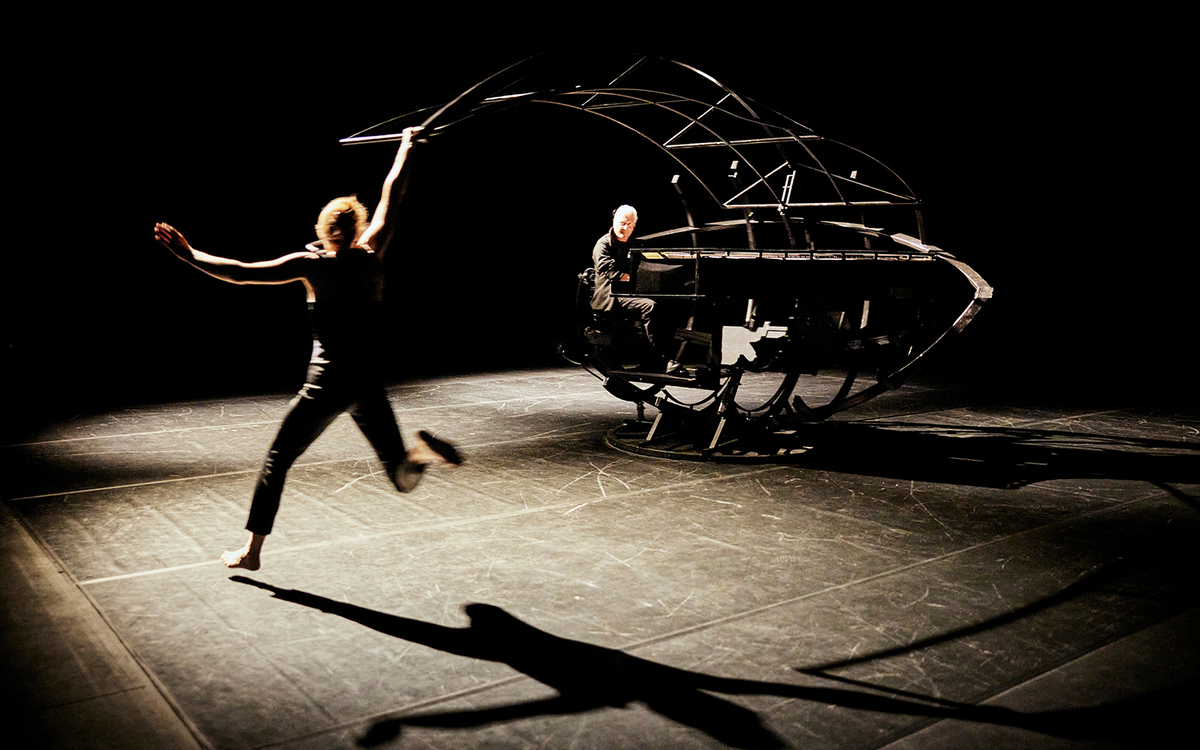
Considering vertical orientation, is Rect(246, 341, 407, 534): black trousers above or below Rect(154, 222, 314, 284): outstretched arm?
below

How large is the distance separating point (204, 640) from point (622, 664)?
1.41m

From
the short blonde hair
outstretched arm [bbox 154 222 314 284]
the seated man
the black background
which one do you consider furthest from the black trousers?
the black background

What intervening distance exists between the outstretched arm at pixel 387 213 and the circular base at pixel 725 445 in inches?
→ 115

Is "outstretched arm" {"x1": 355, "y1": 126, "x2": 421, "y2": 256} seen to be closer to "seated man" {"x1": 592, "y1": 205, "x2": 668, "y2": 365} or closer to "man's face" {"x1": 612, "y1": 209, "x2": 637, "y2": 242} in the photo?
"seated man" {"x1": 592, "y1": 205, "x2": 668, "y2": 365}

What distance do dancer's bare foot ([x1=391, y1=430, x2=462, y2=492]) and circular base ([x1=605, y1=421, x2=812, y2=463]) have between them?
2.63 m

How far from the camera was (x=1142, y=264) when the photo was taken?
11.5m

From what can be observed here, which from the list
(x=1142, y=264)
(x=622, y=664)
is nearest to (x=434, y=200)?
(x=1142, y=264)

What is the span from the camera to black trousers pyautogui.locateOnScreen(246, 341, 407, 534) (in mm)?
3338

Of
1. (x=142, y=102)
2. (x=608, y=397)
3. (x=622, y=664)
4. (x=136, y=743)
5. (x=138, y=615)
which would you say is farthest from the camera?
(x=142, y=102)

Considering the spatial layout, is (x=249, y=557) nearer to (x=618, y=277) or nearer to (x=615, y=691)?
(x=615, y=691)

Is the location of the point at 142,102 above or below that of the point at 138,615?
above

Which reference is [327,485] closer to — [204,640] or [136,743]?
[204,640]

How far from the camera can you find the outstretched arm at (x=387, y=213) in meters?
3.49

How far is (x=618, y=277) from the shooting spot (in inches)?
243
